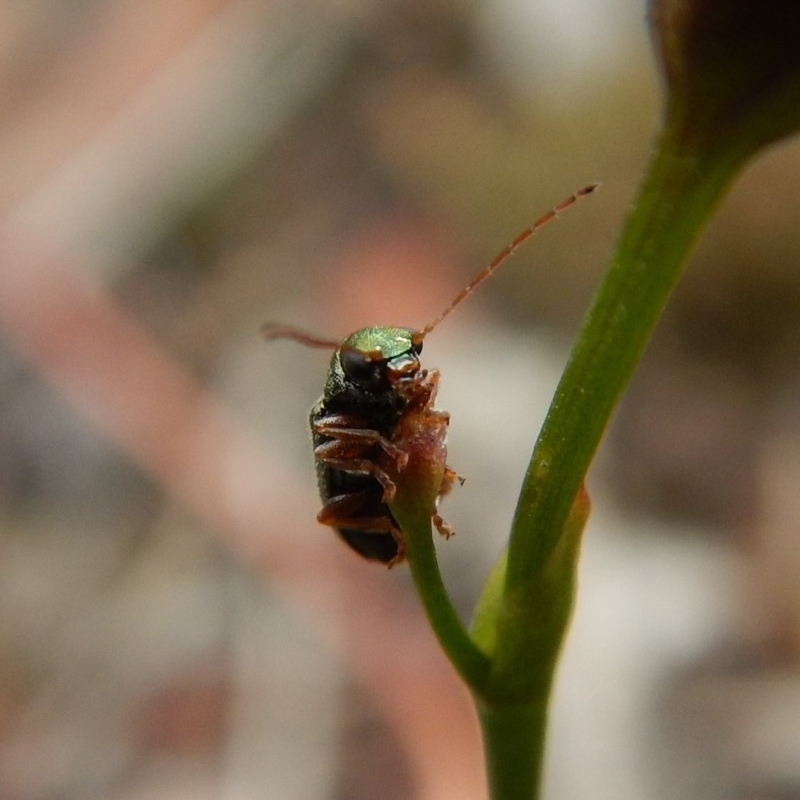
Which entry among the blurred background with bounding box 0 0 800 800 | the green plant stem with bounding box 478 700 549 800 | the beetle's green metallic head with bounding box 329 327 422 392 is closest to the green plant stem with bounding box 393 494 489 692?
the green plant stem with bounding box 478 700 549 800

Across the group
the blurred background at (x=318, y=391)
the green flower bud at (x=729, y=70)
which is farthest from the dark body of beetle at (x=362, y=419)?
the blurred background at (x=318, y=391)

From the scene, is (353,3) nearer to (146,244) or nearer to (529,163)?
(529,163)

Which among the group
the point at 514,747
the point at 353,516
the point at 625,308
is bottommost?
the point at 514,747

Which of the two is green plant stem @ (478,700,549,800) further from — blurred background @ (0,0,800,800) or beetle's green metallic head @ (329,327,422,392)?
blurred background @ (0,0,800,800)

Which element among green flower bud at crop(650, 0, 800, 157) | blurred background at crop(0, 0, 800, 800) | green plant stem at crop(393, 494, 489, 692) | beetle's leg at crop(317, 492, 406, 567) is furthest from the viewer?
blurred background at crop(0, 0, 800, 800)


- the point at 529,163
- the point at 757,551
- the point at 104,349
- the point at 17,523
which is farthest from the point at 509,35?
the point at 17,523

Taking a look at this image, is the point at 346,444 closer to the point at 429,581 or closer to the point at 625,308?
the point at 429,581

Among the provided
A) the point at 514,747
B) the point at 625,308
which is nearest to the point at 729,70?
the point at 625,308
